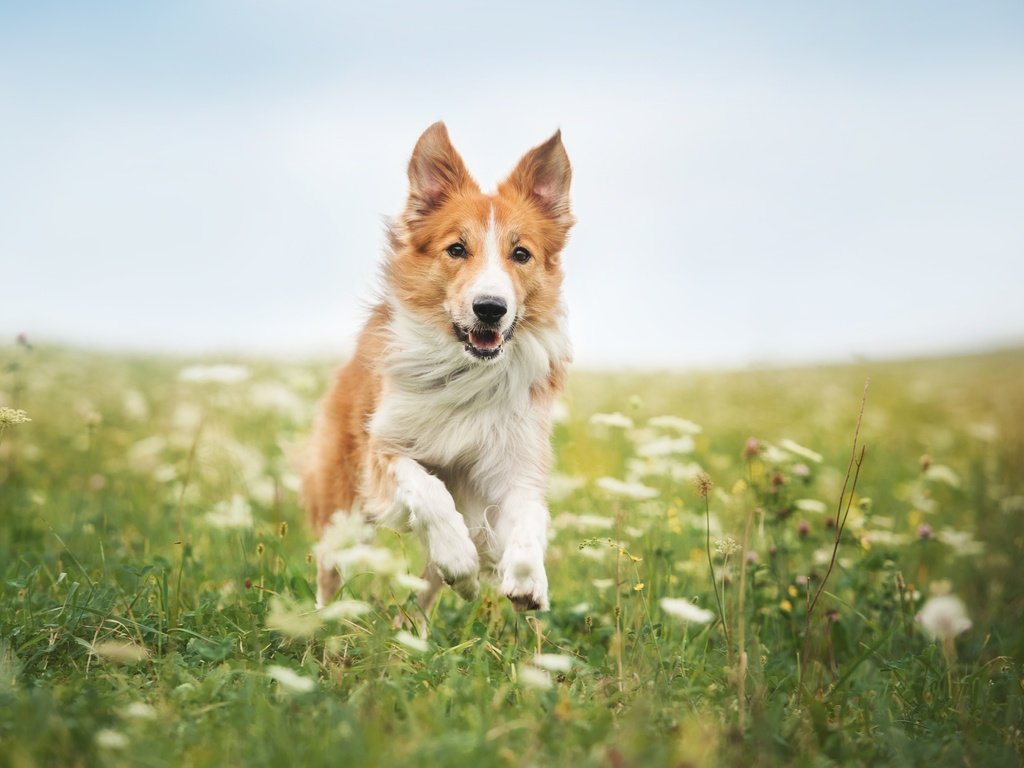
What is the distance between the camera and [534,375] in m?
4.42

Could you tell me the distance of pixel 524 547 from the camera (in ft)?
11.6

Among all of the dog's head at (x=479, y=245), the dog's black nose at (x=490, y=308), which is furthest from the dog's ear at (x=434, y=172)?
the dog's black nose at (x=490, y=308)

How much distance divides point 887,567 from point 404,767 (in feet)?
9.85

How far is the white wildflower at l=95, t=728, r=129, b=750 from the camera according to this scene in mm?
2178

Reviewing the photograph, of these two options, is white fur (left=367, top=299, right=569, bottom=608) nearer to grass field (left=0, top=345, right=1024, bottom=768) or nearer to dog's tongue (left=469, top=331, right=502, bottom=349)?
dog's tongue (left=469, top=331, right=502, bottom=349)

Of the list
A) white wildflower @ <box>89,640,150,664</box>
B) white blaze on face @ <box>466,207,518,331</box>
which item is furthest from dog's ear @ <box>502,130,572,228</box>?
white wildflower @ <box>89,640,150,664</box>

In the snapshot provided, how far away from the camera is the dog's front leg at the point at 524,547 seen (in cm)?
323

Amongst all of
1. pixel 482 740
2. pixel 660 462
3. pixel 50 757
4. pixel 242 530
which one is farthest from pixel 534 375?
pixel 50 757

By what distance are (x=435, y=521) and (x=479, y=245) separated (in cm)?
145

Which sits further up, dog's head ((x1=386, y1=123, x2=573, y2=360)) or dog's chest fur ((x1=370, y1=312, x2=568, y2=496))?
dog's head ((x1=386, y1=123, x2=573, y2=360))

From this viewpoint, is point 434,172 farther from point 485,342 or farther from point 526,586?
point 526,586

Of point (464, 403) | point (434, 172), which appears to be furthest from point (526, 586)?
point (434, 172)

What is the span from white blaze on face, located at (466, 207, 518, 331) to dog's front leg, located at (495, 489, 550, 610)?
0.84 meters

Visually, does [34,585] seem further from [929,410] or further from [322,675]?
[929,410]
